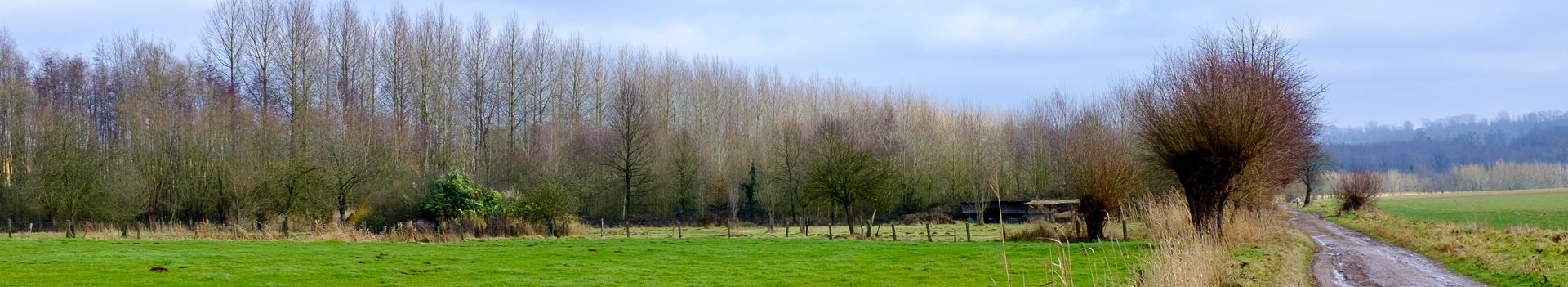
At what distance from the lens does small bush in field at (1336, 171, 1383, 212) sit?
194ft

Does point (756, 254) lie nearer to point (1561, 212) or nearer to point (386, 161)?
point (386, 161)

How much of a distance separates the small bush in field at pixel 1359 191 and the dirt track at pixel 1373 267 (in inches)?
1185

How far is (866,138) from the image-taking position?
2381 inches

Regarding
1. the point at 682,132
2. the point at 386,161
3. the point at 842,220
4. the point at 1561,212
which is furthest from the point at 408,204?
the point at 1561,212

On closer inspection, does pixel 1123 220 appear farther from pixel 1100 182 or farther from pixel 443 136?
pixel 443 136

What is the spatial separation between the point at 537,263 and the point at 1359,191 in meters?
53.5

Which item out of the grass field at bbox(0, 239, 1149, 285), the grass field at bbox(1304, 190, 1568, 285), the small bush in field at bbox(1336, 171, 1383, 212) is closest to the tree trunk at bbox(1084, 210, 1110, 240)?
the grass field at bbox(0, 239, 1149, 285)

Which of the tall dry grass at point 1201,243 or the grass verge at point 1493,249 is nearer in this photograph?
the tall dry grass at point 1201,243

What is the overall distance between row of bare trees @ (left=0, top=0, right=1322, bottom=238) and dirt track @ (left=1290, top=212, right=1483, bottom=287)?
3.66 m

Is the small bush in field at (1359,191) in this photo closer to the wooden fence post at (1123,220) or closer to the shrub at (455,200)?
the wooden fence post at (1123,220)

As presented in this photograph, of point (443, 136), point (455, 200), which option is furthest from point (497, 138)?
point (455, 200)

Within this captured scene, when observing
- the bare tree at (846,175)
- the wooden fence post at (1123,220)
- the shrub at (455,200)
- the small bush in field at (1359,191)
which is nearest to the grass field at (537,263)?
the wooden fence post at (1123,220)

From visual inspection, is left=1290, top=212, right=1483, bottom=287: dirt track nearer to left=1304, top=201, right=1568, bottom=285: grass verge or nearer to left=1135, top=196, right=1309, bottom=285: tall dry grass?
left=1304, top=201, right=1568, bottom=285: grass verge

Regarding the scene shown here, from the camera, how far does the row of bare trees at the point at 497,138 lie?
4572cm
